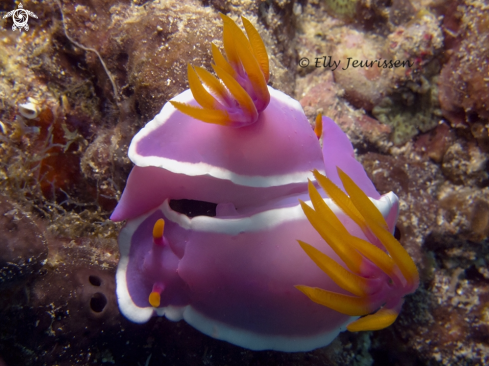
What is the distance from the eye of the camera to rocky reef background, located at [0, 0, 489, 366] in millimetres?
1769

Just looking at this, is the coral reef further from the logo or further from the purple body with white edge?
the logo

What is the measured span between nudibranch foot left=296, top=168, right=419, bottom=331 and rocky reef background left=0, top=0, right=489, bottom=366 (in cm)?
88

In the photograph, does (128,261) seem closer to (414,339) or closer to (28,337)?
(28,337)

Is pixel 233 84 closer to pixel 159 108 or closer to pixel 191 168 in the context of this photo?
pixel 191 168

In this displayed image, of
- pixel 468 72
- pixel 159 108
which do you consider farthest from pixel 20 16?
pixel 468 72

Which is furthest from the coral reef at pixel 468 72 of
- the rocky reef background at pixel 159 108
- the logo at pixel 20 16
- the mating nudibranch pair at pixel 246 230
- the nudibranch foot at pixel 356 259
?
the logo at pixel 20 16

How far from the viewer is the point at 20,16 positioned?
2354 mm

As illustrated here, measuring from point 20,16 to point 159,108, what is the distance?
1.53m

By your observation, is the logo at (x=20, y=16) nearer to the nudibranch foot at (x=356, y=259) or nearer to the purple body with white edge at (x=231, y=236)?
the purple body with white edge at (x=231, y=236)

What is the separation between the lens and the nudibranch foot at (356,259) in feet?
4.61

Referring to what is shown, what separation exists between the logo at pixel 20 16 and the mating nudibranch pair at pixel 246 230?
5.69 ft

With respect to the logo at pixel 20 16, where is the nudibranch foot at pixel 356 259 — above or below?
below

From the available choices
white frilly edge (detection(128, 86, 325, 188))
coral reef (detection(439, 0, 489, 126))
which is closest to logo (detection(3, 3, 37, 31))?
white frilly edge (detection(128, 86, 325, 188))

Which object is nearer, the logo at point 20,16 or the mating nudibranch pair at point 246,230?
the mating nudibranch pair at point 246,230
